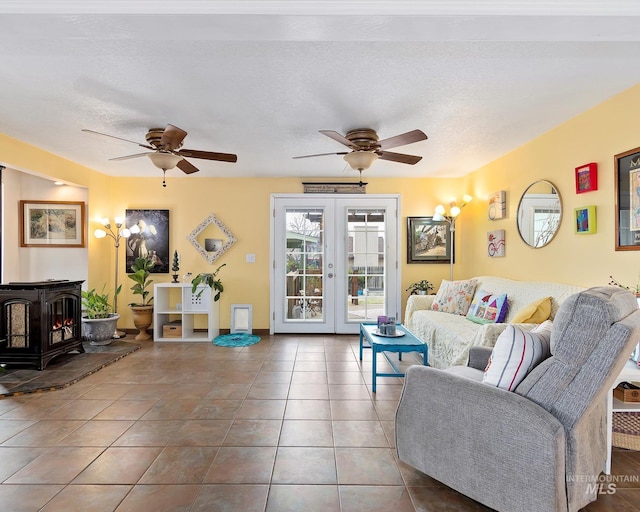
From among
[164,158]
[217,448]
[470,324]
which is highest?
[164,158]

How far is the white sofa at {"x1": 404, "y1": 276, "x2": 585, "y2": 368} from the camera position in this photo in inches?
117

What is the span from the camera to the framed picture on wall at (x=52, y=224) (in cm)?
486

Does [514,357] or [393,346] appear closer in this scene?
[514,357]

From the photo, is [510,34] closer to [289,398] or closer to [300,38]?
[300,38]

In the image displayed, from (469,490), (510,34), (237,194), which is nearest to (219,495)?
(469,490)

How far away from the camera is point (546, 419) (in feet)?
4.84

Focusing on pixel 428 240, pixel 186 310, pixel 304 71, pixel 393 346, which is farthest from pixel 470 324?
pixel 186 310

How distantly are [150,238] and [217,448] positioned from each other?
157 inches

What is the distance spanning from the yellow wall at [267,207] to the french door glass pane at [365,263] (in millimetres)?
331

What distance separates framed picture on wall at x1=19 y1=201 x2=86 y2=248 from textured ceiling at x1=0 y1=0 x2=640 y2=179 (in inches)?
40.9

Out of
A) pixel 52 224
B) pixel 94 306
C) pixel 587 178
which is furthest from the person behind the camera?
pixel 52 224

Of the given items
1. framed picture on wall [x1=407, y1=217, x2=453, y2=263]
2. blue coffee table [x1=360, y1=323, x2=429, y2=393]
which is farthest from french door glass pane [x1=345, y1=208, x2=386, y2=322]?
blue coffee table [x1=360, y1=323, x2=429, y2=393]

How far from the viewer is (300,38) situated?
156 cm

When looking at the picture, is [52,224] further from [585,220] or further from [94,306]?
[585,220]
